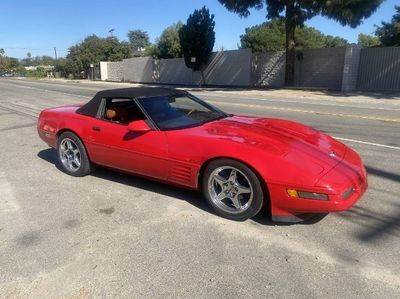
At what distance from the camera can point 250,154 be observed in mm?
3955

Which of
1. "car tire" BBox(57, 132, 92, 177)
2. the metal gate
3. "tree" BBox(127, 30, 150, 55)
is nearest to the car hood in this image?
"car tire" BBox(57, 132, 92, 177)

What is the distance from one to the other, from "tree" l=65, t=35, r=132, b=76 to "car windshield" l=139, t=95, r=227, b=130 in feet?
197

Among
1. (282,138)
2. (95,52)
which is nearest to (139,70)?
(95,52)

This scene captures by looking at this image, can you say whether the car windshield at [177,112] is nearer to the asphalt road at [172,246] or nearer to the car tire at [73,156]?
the asphalt road at [172,246]

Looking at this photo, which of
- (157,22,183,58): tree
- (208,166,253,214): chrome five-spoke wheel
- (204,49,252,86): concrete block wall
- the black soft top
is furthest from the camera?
(157,22,183,58): tree

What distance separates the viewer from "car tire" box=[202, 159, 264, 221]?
3.94 metres

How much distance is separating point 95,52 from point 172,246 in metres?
62.7

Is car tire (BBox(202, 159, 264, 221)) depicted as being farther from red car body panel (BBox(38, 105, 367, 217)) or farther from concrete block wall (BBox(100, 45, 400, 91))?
concrete block wall (BBox(100, 45, 400, 91))

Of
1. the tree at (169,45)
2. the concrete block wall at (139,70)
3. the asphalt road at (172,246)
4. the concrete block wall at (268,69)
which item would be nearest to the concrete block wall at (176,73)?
the concrete block wall at (139,70)

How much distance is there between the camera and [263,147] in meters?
4.04

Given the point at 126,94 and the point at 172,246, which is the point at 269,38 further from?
the point at 172,246

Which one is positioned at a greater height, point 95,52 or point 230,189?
point 95,52

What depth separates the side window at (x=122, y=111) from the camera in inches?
198

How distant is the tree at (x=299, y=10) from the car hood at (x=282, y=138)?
897 inches
